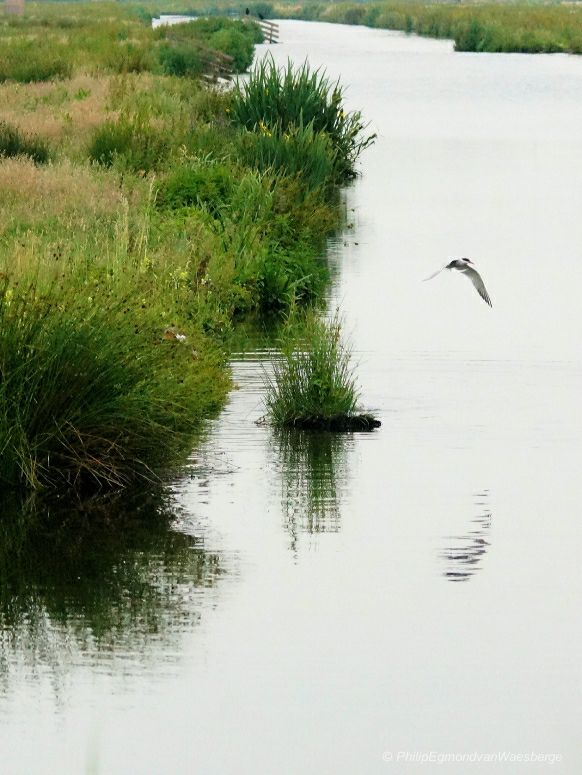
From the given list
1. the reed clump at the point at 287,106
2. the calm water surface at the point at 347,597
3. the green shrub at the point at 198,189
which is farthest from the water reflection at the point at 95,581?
the reed clump at the point at 287,106

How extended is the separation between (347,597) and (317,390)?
3.90m

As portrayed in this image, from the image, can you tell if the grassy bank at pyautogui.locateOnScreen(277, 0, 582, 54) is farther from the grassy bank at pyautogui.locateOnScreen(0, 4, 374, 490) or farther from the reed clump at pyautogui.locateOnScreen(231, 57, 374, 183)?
the reed clump at pyautogui.locateOnScreen(231, 57, 374, 183)

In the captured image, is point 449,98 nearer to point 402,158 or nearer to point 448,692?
point 402,158

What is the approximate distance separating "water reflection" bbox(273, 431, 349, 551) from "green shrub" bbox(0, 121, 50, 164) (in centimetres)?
1354

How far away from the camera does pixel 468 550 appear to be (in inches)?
374

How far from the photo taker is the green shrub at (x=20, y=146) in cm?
2547

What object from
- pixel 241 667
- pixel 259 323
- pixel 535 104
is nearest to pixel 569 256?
pixel 259 323

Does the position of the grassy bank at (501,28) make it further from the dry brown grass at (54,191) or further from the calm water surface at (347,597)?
the calm water surface at (347,597)

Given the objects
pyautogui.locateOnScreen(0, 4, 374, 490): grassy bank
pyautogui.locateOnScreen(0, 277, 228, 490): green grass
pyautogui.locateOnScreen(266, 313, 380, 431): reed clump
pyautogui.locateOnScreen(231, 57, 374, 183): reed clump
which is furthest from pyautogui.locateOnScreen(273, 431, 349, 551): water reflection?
pyautogui.locateOnScreen(231, 57, 374, 183): reed clump

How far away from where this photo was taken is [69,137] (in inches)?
1057

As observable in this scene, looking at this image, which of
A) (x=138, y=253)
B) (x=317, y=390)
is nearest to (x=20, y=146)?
(x=138, y=253)

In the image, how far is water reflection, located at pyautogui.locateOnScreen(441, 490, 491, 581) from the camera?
910 cm

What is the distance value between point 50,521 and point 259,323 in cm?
730

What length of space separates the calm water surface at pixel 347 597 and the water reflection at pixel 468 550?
0.02 m
